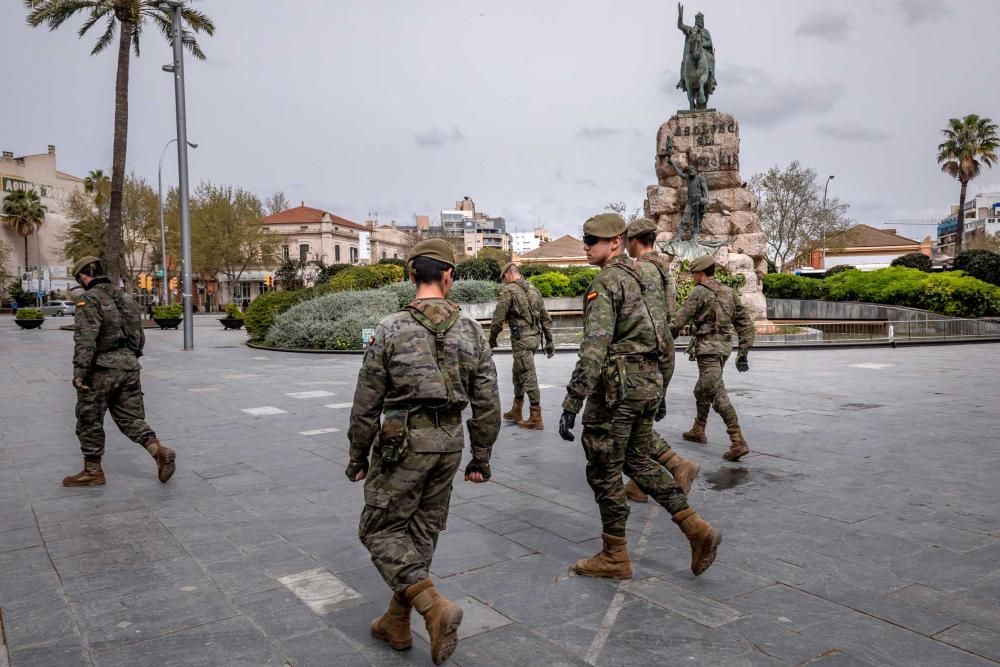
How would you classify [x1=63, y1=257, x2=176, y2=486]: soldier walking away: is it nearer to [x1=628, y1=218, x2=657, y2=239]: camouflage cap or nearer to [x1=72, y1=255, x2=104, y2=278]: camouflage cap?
[x1=72, y1=255, x2=104, y2=278]: camouflage cap

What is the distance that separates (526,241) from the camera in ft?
584

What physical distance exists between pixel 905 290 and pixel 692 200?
1019 centimetres

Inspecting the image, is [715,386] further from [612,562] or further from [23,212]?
[23,212]

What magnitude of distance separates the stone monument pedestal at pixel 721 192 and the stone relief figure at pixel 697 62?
66cm

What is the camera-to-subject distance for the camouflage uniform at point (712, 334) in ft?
22.9

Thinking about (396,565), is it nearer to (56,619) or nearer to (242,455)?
(56,619)

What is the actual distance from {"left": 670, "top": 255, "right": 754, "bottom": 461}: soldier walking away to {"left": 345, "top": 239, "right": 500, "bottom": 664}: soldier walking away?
3.84 metres

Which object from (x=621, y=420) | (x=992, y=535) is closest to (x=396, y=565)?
(x=621, y=420)

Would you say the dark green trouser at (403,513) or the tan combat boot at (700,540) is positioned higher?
the dark green trouser at (403,513)

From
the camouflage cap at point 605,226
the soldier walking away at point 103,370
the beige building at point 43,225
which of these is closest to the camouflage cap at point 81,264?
the soldier walking away at point 103,370

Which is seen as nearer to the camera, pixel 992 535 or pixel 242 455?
pixel 992 535

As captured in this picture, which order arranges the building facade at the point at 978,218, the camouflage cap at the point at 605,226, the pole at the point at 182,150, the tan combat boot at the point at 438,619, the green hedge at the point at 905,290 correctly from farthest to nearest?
1. the building facade at the point at 978,218
2. the green hedge at the point at 905,290
3. the pole at the point at 182,150
4. the camouflage cap at the point at 605,226
5. the tan combat boot at the point at 438,619

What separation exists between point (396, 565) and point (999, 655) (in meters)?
2.62

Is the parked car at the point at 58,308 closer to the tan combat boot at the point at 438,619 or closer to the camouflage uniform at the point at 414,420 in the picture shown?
the camouflage uniform at the point at 414,420
